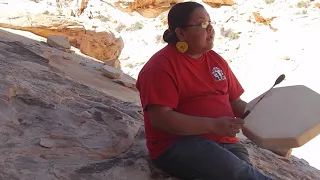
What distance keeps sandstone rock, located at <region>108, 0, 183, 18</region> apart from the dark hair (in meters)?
15.1

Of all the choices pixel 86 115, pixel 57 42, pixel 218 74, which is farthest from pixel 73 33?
pixel 218 74

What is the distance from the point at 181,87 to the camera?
2.01 meters

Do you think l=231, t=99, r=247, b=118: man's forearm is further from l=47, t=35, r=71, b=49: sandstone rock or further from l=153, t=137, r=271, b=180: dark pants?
l=47, t=35, r=71, b=49: sandstone rock

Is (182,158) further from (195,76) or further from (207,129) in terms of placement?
(195,76)

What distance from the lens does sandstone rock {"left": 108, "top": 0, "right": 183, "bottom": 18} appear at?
1697 centimetres

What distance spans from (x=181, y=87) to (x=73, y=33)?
6.43m

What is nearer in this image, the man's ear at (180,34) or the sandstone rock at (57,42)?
the man's ear at (180,34)

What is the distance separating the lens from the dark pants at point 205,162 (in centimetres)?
189

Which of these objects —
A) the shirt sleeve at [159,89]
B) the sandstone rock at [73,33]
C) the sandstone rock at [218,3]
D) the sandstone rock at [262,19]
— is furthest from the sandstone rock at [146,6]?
the shirt sleeve at [159,89]

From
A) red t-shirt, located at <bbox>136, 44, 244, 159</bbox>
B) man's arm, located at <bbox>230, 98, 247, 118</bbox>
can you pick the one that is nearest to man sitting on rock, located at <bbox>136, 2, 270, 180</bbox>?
red t-shirt, located at <bbox>136, 44, 244, 159</bbox>

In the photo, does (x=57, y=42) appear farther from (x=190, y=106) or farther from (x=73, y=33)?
(x=190, y=106)

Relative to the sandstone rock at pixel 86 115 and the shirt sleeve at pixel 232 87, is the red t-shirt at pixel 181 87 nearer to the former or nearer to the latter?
the shirt sleeve at pixel 232 87

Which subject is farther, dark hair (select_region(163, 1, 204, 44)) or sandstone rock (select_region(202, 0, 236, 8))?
sandstone rock (select_region(202, 0, 236, 8))

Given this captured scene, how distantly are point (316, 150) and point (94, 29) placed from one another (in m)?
4.36
